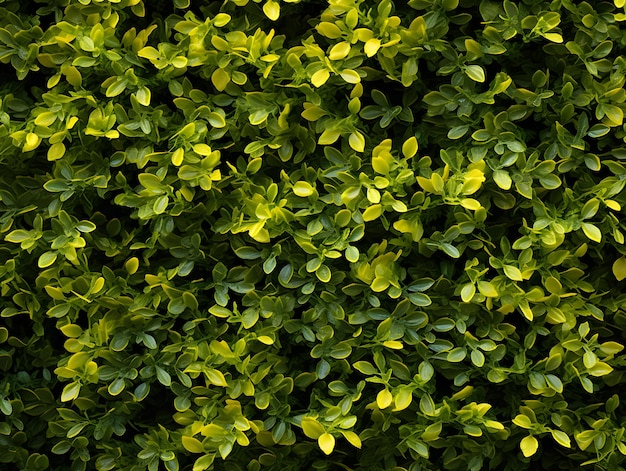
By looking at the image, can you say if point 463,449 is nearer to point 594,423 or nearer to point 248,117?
point 594,423

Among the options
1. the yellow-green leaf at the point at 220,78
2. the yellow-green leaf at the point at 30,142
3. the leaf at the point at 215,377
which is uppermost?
the yellow-green leaf at the point at 220,78

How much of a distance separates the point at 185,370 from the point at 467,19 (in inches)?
52.6

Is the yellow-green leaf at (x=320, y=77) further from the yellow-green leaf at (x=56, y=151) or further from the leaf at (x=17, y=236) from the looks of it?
the leaf at (x=17, y=236)

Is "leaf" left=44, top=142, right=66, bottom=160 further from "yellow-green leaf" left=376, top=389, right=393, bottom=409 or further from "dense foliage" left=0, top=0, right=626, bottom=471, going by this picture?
"yellow-green leaf" left=376, top=389, right=393, bottom=409

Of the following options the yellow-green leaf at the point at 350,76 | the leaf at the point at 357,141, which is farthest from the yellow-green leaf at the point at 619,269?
the yellow-green leaf at the point at 350,76

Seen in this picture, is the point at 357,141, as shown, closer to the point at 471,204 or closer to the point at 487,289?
the point at 471,204

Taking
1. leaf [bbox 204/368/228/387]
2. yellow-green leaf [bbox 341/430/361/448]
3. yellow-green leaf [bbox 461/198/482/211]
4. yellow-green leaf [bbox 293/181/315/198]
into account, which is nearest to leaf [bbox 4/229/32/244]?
leaf [bbox 204/368/228/387]

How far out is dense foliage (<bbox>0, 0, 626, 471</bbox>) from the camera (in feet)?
7.97

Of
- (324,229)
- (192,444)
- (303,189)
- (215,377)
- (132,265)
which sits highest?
(303,189)

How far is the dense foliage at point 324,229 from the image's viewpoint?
95.7 inches

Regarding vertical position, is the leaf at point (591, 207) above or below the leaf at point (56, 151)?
below

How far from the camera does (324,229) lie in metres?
2.45

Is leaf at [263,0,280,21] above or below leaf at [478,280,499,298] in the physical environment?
above

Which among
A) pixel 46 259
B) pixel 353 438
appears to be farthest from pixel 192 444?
pixel 46 259
